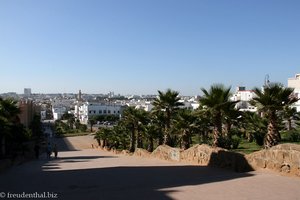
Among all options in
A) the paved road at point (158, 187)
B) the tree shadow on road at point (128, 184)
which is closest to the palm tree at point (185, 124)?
the tree shadow on road at point (128, 184)

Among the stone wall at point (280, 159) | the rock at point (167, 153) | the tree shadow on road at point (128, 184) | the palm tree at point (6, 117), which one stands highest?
the palm tree at point (6, 117)

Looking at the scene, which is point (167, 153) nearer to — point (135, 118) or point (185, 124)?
point (185, 124)

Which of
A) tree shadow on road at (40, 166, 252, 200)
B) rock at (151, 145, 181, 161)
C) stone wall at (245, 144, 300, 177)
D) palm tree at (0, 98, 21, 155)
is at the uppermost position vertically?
palm tree at (0, 98, 21, 155)

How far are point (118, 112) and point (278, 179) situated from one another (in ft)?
537

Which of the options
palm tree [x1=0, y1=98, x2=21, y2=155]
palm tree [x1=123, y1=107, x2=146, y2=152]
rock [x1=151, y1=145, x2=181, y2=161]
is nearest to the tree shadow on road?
rock [x1=151, y1=145, x2=181, y2=161]

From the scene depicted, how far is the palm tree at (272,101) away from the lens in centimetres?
1856

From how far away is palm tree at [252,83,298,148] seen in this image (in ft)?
60.9

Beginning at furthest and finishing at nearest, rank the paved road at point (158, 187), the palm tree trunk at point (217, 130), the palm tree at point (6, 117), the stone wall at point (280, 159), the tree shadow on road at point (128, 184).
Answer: the palm tree at point (6, 117), the palm tree trunk at point (217, 130), the stone wall at point (280, 159), the tree shadow on road at point (128, 184), the paved road at point (158, 187)

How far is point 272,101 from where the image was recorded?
1861cm

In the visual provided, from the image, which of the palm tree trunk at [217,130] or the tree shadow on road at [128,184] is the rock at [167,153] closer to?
the palm tree trunk at [217,130]

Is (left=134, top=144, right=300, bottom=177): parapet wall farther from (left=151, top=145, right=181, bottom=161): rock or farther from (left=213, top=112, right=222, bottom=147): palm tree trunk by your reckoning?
(left=213, top=112, right=222, bottom=147): palm tree trunk

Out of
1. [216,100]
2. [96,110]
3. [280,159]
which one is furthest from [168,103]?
[96,110]

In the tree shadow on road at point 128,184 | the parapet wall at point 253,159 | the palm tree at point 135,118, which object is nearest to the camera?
the tree shadow on road at point 128,184

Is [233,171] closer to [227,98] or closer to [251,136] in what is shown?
[227,98]
